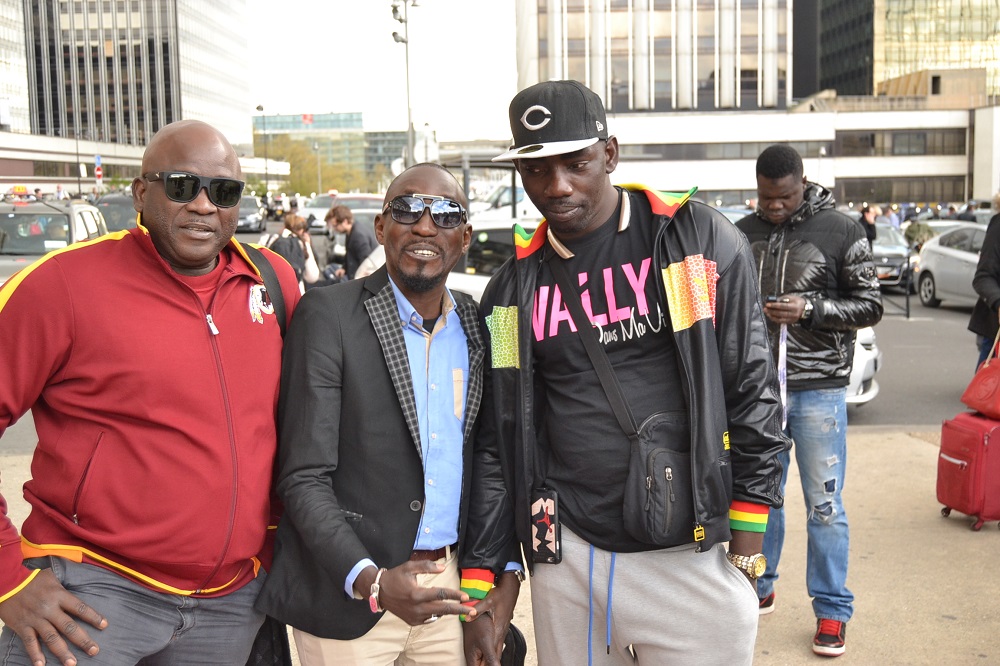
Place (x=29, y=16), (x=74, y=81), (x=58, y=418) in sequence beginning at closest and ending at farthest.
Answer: (x=58, y=418) → (x=29, y=16) → (x=74, y=81)

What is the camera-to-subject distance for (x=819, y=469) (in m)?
4.14

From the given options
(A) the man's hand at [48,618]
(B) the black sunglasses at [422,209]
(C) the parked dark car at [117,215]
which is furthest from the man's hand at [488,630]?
(C) the parked dark car at [117,215]

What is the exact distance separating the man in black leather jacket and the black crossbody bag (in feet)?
5.88

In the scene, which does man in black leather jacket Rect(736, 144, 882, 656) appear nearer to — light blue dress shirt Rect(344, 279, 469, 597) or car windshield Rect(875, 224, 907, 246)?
light blue dress shirt Rect(344, 279, 469, 597)

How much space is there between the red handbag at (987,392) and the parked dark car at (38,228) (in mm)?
11439

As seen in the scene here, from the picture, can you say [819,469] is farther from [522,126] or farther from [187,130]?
[187,130]

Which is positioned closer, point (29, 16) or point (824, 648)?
point (824, 648)

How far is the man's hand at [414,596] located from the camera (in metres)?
2.16

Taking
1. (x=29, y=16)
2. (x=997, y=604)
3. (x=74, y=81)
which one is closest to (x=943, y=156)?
(x=997, y=604)

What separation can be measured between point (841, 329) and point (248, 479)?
276cm

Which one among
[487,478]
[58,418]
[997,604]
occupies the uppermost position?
[58,418]

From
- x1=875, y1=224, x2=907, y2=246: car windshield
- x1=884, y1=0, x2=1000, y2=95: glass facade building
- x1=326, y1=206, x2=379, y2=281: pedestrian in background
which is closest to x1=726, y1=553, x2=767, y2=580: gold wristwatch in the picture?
x1=326, y1=206, x2=379, y2=281: pedestrian in background

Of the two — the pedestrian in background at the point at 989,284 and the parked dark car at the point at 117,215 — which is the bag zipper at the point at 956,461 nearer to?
Result: the pedestrian in background at the point at 989,284

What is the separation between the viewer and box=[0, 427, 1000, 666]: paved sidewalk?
419 centimetres
